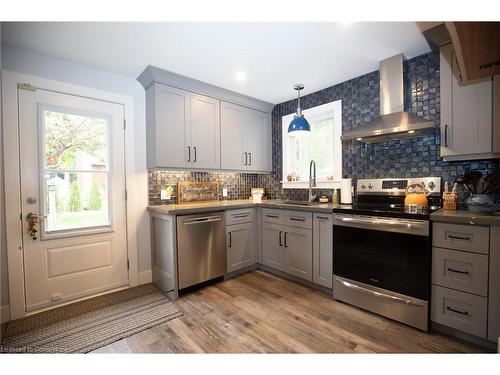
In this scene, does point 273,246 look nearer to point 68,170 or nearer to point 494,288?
point 494,288

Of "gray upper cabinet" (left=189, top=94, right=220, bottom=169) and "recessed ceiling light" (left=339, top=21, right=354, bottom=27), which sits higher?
"recessed ceiling light" (left=339, top=21, right=354, bottom=27)

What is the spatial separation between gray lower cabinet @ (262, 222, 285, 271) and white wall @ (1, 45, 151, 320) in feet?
4.72

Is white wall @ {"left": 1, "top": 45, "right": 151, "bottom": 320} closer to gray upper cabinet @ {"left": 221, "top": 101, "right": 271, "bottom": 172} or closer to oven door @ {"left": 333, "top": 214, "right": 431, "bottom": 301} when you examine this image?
gray upper cabinet @ {"left": 221, "top": 101, "right": 271, "bottom": 172}

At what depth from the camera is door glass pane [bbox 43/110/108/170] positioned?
2205mm

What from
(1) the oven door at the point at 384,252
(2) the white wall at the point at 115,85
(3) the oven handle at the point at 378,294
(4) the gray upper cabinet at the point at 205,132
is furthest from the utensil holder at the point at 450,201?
(2) the white wall at the point at 115,85

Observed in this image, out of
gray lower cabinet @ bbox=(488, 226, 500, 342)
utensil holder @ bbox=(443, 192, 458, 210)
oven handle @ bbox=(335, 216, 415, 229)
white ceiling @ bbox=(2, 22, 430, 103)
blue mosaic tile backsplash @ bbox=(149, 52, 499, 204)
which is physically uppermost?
white ceiling @ bbox=(2, 22, 430, 103)

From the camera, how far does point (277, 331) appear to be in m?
1.81

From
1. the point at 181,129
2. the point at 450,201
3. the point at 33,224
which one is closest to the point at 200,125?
the point at 181,129

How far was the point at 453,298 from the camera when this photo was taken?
1.69 meters

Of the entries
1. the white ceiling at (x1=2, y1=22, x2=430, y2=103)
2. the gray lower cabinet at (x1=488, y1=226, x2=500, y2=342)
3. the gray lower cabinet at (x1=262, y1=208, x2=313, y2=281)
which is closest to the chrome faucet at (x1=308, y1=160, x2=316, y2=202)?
the gray lower cabinet at (x1=262, y1=208, x2=313, y2=281)

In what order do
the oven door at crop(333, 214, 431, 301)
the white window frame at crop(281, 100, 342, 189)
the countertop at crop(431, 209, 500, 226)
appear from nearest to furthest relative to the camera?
1. the countertop at crop(431, 209, 500, 226)
2. the oven door at crop(333, 214, 431, 301)
3. the white window frame at crop(281, 100, 342, 189)
